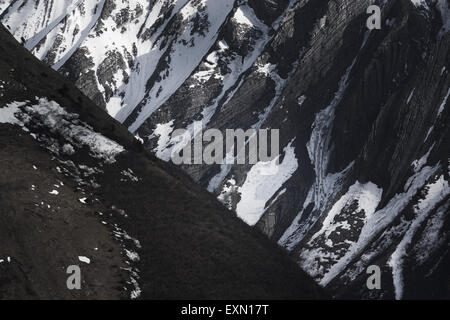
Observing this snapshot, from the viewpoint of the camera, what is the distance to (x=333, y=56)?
7470 inches

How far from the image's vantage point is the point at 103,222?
78.9 meters

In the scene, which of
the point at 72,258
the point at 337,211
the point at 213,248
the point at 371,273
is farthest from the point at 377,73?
the point at 72,258

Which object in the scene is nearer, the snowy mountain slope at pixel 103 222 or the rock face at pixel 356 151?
the snowy mountain slope at pixel 103 222

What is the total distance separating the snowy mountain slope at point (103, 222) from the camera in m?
71.7

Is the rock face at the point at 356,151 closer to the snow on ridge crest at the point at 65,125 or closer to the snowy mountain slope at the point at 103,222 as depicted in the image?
the snowy mountain slope at the point at 103,222

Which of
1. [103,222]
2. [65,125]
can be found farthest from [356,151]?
[103,222]

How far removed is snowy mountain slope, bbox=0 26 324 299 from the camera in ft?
235
